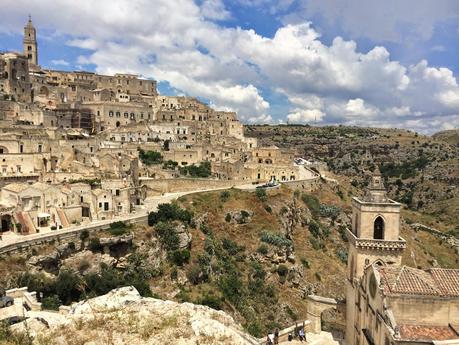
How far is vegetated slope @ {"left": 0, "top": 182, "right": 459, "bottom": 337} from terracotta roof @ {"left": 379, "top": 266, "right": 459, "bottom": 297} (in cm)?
911

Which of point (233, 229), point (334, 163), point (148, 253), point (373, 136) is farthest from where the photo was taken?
point (373, 136)

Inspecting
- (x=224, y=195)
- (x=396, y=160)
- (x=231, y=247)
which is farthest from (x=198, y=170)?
(x=396, y=160)

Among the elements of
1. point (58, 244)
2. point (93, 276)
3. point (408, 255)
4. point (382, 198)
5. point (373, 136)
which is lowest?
point (408, 255)

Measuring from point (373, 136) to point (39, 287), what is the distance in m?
132

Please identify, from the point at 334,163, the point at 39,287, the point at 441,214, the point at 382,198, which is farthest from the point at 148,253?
the point at 334,163

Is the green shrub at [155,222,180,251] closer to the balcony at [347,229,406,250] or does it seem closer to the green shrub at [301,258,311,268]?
the green shrub at [301,258,311,268]

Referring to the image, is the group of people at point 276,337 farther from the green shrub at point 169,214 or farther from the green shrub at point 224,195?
the green shrub at point 224,195

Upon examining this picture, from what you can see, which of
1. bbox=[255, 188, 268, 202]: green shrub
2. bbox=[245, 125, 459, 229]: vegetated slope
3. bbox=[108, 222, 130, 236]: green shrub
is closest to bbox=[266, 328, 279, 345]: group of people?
bbox=[108, 222, 130, 236]: green shrub

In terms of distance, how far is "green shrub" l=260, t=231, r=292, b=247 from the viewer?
133ft

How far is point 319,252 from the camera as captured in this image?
148 feet

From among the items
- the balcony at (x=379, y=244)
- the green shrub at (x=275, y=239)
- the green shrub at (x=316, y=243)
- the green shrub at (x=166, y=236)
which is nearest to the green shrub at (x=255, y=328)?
the green shrub at (x=166, y=236)

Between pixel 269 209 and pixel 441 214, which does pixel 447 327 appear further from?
pixel 441 214

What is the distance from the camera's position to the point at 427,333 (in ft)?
46.4

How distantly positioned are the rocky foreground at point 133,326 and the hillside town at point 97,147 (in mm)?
21454
